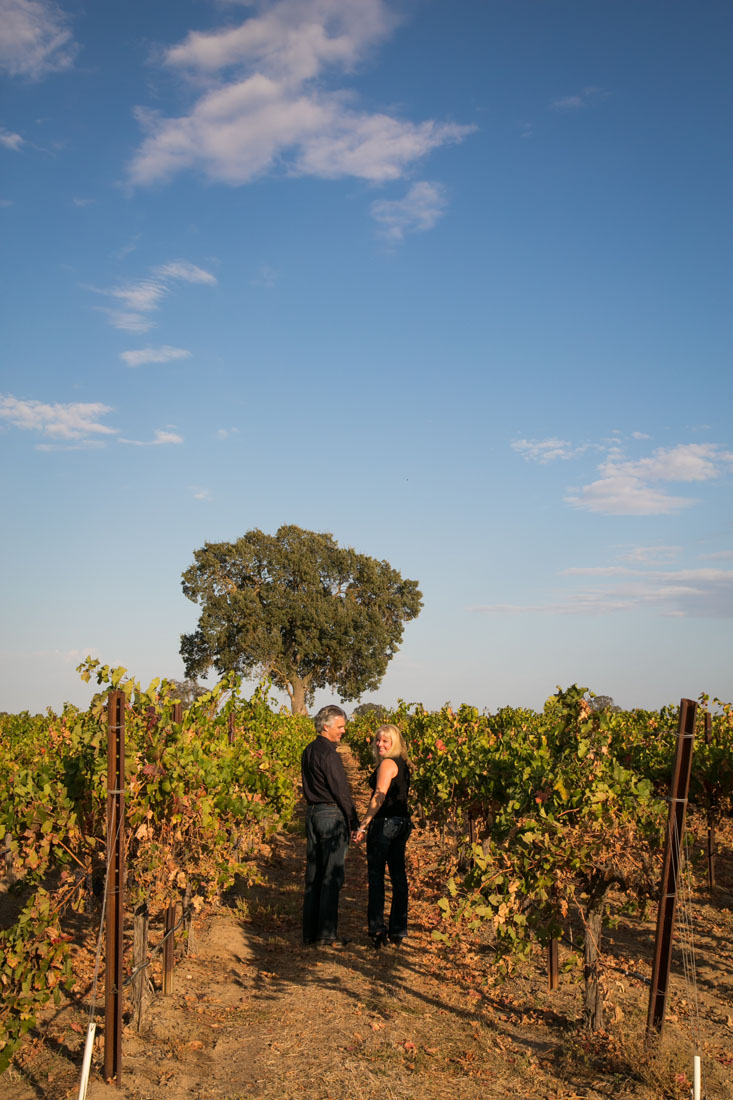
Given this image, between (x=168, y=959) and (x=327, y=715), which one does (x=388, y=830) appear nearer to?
(x=327, y=715)

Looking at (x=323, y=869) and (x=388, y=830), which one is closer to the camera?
(x=388, y=830)

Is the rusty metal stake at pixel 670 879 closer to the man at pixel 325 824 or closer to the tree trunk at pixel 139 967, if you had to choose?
the man at pixel 325 824

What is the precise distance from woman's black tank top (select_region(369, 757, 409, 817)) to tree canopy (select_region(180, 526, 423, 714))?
35.8 meters

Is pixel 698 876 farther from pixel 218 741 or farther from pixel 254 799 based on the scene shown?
pixel 218 741

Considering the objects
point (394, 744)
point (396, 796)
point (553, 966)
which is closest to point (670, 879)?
point (553, 966)

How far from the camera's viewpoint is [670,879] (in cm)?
455

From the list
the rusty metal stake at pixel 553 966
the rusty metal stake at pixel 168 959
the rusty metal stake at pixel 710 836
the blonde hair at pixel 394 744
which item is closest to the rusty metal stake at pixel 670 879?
the rusty metal stake at pixel 553 966

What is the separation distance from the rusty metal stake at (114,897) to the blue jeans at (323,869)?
2400 mm

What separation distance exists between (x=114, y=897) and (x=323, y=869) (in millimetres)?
2613

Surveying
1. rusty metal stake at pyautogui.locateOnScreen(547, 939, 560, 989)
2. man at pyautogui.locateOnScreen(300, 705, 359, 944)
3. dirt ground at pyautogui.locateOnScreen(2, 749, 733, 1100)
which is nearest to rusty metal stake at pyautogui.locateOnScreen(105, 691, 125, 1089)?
dirt ground at pyautogui.locateOnScreen(2, 749, 733, 1100)

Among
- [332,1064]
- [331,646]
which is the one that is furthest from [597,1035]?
[331,646]

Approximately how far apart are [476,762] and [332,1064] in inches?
157

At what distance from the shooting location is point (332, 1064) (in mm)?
4477

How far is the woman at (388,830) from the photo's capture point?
6383 mm
